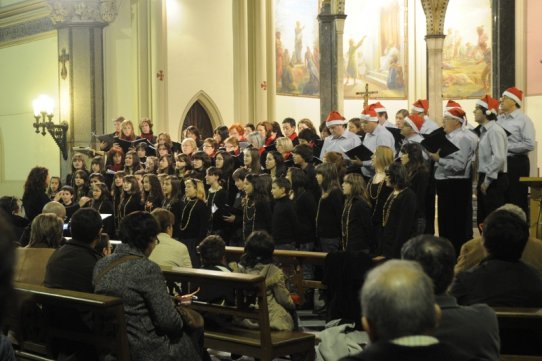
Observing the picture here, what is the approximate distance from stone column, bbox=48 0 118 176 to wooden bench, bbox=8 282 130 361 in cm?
1143

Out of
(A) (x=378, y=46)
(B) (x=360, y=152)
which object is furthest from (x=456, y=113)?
(A) (x=378, y=46)

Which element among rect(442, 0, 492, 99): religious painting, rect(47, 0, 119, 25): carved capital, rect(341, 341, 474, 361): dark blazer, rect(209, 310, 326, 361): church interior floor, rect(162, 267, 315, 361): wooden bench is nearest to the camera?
rect(341, 341, 474, 361): dark blazer

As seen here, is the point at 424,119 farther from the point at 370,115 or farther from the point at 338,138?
the point at 338,138

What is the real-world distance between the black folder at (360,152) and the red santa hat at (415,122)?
683 mm

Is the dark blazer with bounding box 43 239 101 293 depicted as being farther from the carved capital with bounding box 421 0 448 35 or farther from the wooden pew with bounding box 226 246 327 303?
the carved capital with bounding box 421 0 448 35

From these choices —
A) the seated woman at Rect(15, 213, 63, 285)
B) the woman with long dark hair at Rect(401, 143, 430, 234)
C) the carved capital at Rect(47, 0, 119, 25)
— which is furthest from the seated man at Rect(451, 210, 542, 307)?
the carved capital at Rect(47, 0, 119, 25)

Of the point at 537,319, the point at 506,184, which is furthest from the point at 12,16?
the point at 537,319

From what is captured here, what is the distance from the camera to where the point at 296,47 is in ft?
76.5

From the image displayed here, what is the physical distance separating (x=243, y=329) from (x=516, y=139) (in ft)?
17.6

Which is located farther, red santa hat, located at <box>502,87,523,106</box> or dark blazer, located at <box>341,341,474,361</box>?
red santa hat, located at <box>502,87,523,106</box>

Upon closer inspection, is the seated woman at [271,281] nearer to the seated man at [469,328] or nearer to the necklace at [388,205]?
the necklace at [388,205]

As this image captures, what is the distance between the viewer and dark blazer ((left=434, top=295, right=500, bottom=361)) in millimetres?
3482

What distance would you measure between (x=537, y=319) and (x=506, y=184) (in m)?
5.83

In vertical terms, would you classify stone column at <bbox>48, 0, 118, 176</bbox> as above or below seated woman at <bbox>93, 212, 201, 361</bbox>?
above
